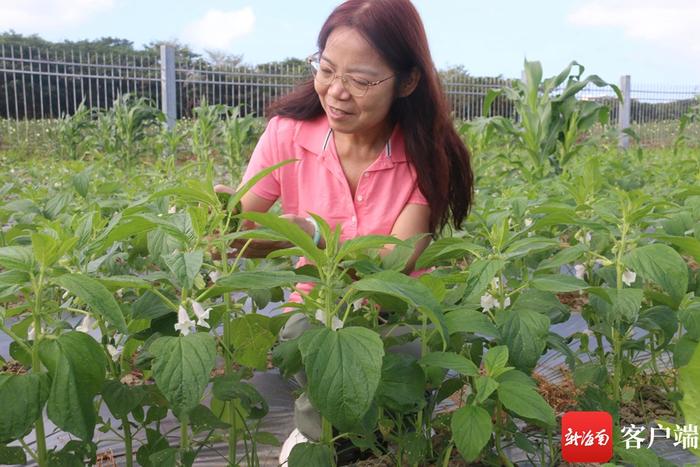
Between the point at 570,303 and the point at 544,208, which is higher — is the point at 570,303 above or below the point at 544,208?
below

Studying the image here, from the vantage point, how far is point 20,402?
3.81 feet

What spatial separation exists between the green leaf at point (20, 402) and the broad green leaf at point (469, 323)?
0.70m

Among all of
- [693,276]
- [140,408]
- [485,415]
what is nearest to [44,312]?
[140,408]

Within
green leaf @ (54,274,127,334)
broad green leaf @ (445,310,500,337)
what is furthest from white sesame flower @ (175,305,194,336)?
broad green leaf @ (445,310,500,337)

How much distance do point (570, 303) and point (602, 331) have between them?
5.58 ft

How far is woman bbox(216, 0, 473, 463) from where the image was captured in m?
2.09

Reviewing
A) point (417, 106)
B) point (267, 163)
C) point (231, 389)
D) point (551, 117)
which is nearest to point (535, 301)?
point (231, 389)

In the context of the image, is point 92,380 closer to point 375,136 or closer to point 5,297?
point 5,297

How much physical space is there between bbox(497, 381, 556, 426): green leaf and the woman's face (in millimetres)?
1000

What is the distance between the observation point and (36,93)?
19531 millimetres

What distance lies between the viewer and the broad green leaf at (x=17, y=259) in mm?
1182

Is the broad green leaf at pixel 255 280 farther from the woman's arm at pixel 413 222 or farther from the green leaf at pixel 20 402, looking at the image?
the woman's arm at pixel 413 222

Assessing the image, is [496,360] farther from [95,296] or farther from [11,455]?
[11,455]

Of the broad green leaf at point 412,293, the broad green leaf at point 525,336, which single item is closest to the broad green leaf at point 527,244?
the broad green leaf at point 525,336
